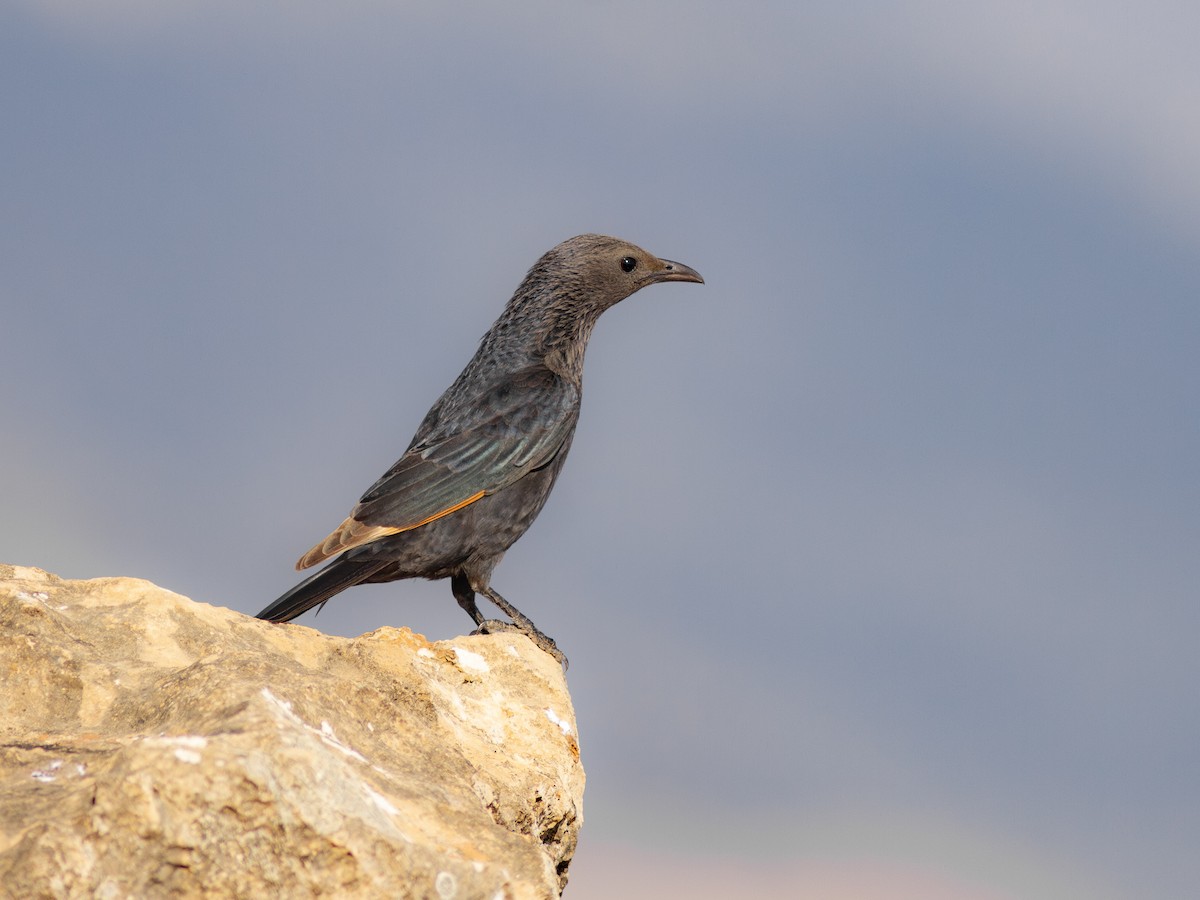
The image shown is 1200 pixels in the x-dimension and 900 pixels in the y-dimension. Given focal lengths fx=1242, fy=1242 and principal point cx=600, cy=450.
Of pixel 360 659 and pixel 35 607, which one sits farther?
pixel 360 659

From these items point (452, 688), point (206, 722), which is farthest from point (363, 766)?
point (452, 688)

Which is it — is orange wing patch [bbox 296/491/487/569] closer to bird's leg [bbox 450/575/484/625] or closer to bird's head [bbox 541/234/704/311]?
bird's leg [bbox 450/575/484/625]

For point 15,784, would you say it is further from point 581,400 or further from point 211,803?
point 581,400

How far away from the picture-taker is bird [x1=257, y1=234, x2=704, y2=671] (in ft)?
20.5

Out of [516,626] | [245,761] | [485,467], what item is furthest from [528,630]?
[245,761]

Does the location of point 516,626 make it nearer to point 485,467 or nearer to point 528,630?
point 528,630

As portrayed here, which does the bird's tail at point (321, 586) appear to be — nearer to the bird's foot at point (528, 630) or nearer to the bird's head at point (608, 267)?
the bird's foot at point (528, 630)

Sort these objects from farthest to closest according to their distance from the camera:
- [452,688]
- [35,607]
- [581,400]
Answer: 1. [581,400]
2. [452,688]
3. [35,607]

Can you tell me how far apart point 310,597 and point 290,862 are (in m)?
3.36

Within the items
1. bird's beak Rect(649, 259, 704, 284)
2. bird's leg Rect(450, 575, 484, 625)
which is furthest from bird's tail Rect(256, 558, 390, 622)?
bird's beak Rect(649, 259, 704, 284)

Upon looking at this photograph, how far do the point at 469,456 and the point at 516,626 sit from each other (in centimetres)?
93

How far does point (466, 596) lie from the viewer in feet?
22.0

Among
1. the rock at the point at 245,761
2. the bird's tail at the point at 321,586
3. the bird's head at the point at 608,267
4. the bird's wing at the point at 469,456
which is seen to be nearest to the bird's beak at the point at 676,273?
the bird's head at the point at 608,267

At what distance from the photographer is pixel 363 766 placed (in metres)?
3.21
